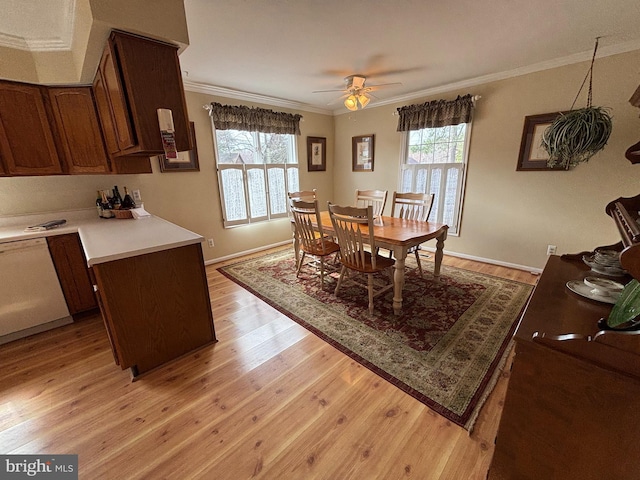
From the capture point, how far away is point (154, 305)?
67.3 inches

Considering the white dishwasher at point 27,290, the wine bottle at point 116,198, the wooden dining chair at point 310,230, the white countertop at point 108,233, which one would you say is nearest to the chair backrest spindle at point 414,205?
the wooden dining chair at point 310,230

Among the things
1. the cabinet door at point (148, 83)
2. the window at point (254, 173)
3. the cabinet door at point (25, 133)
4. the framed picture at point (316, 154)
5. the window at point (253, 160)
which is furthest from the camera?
the framed picture at point (316, 154)

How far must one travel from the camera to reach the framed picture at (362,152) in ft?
14.2

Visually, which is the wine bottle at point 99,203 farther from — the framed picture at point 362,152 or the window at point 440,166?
the window at point 440,166

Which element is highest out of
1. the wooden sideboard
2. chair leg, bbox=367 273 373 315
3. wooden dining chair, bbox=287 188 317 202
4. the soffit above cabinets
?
the soffit above cabinets

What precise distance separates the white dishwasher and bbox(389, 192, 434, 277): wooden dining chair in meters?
3.22

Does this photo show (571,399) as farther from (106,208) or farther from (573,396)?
(106,208)

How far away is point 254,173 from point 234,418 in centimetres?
327

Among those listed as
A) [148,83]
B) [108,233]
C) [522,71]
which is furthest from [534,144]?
[108,233]

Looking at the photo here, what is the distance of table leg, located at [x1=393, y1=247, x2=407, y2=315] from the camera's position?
2.13 meters

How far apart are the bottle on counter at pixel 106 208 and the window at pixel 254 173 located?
129cm

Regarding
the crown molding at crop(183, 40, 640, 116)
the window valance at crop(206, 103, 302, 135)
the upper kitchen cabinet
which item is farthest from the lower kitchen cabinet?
the crown molding at crop(183, 40, 640, 116)

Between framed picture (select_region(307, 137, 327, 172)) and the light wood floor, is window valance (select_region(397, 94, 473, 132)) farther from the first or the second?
the light wood floor

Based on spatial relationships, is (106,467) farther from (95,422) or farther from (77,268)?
(77,268)
